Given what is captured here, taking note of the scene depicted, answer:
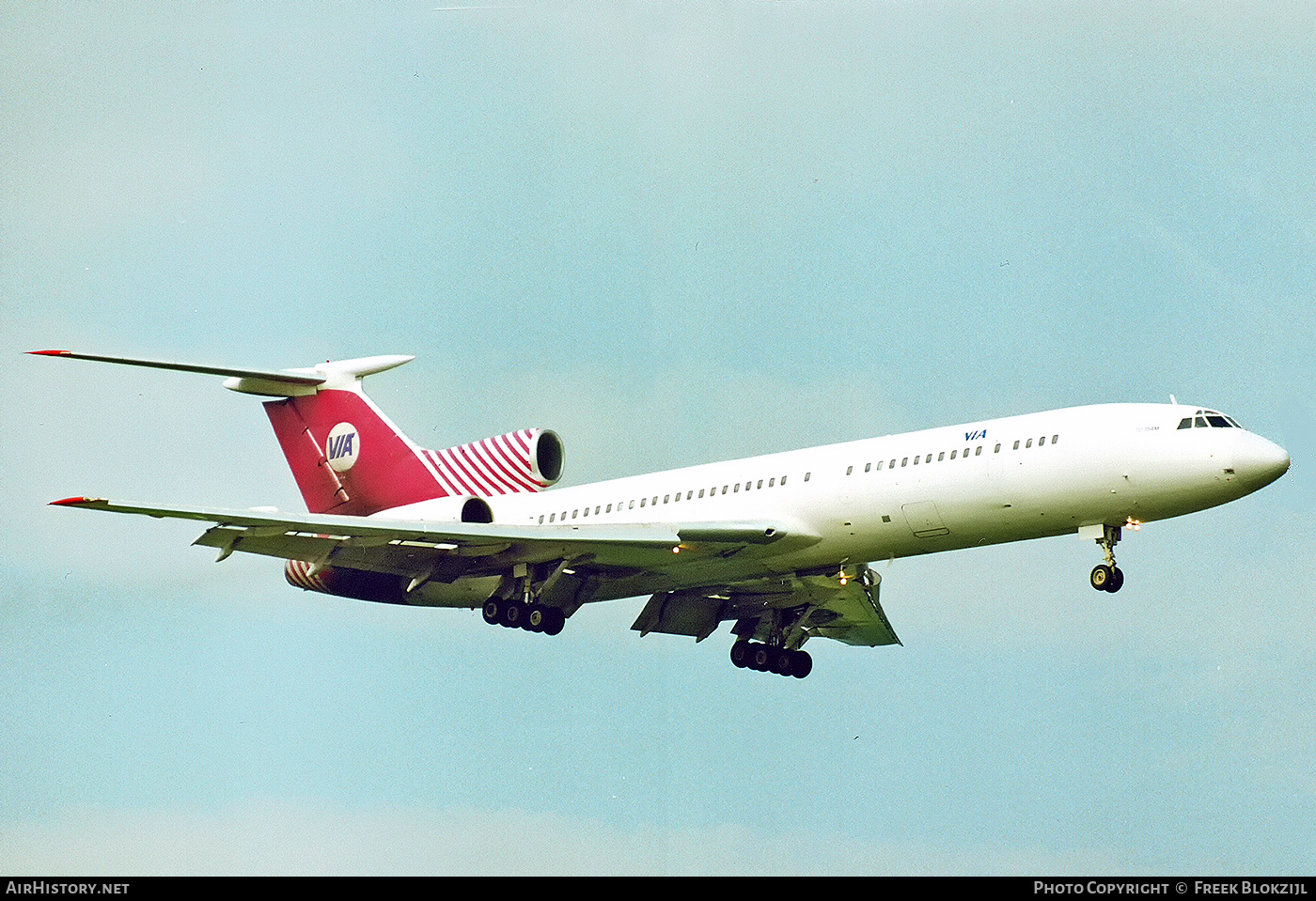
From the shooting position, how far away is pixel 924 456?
1228 inches

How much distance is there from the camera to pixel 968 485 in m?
30.7

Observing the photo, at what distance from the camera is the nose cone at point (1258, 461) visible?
29.5 meters

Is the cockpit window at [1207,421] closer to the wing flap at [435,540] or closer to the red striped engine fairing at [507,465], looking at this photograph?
the wing flap at [435,540]

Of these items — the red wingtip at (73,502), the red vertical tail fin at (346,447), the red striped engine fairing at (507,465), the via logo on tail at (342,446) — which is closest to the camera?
the red wingtip at (73,502)

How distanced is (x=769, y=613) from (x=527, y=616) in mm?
5252

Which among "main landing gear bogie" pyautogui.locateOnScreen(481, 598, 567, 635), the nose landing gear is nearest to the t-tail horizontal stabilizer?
"main landing gear bogie" pyautogui.locateOnScreen(481, 598, 567, 635)

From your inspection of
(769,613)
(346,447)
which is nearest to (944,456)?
(769,613)

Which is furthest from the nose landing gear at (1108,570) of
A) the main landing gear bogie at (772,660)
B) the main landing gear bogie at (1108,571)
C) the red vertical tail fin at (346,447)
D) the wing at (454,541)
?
the red vertical tail fin at (346,447)

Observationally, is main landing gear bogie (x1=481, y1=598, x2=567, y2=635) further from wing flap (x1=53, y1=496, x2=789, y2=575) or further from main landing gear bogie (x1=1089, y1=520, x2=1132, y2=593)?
main landing gear bogie (x1=1089, y1=520, x2=1132, y2=593)

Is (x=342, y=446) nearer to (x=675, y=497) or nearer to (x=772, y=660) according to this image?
(x=675, y=497)

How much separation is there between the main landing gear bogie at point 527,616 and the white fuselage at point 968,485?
226 centimetres
